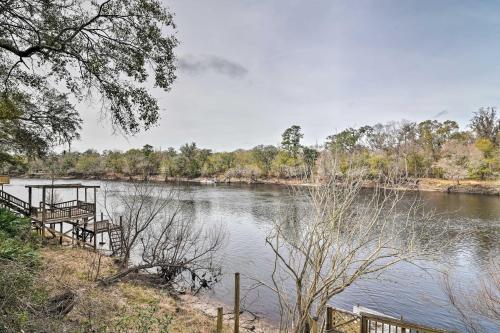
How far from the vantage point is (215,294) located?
1617 cm

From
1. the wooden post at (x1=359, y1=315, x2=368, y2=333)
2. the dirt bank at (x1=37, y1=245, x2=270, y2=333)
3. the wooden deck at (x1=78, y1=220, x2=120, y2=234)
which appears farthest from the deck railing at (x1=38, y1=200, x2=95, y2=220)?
the wooden post at (x1=359, y1=315, x2=368, y2=333)

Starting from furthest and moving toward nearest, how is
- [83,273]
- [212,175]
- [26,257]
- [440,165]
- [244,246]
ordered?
[212,175]
[440,165]
[244,246]
[83,273]
[26,257]

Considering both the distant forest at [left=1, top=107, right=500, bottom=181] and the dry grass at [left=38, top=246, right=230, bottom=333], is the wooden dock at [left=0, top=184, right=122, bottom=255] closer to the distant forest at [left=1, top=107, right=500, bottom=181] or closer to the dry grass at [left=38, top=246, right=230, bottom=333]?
the dry grass at [left=38, top=246, right=230, bottom=333]

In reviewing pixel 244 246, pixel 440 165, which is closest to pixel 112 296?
pixel 244 246

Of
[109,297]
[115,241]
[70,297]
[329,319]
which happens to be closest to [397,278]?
[329,319]

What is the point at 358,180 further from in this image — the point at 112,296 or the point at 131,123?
the point at 112,296

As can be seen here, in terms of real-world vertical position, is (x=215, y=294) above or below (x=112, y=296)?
below

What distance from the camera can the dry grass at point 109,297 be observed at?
27.0ft

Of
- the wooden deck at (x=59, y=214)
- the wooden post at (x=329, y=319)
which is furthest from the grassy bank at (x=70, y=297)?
the wooden post at (x=329, y=319)

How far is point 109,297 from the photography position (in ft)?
37.6

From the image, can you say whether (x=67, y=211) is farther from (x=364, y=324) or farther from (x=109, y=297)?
(x=364, y=324)

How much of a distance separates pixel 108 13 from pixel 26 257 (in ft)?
24.3

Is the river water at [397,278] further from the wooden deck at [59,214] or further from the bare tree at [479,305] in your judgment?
the wooden deck at [59,214]

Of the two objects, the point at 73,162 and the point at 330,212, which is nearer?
the point at 330,212
